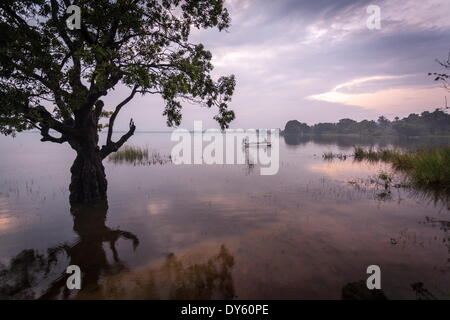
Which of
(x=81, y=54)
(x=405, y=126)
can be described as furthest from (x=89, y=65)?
(x=405, y=126)

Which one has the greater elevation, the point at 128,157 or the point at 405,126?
the point at 405,126

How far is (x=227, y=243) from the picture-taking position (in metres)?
8.16

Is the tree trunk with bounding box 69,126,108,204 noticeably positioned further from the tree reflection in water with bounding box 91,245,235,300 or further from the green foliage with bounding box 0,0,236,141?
the tree reflection in water with bounding box 91,245,235,300

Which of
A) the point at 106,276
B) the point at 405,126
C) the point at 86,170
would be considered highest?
the point at 405,126

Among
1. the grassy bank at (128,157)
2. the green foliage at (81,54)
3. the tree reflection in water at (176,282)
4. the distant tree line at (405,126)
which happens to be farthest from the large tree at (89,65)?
the distant tree line at (405,126)

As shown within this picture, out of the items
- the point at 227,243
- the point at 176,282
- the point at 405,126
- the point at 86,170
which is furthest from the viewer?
the point at 405,126

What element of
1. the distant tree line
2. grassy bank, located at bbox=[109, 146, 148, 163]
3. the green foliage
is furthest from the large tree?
the distant tree line

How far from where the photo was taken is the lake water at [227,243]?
571cm

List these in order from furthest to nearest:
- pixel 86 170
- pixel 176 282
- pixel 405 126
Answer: pixel 405 126, pixel 86 170, pixel 176 282

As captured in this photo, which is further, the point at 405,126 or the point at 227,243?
the point at 405,126

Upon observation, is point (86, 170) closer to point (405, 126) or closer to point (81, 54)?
point (81, 54)
